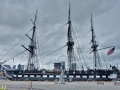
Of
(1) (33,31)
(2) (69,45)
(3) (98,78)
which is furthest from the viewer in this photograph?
(1) (33,31)

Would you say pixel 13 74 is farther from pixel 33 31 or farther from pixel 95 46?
pixel 95 46

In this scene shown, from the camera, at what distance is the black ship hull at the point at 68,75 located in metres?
68.3

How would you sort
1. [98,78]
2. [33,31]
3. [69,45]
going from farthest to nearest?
[33,31], [69,45], [98,78]

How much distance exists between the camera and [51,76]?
69062mm

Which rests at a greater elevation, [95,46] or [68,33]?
[68,33]

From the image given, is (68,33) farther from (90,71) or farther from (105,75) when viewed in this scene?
(105,75)

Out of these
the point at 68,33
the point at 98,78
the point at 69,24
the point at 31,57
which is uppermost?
the point at 69,24

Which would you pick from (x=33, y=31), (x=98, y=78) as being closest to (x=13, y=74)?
(x=33, y=31)

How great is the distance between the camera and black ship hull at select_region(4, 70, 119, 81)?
2689 inches

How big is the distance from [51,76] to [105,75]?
92.7 ft

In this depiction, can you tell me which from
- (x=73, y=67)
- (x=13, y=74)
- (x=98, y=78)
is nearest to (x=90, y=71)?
(x=98, y=78)

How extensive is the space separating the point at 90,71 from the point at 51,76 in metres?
20.7

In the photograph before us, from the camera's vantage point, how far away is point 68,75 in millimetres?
70062

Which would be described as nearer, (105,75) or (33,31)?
(105,75)
